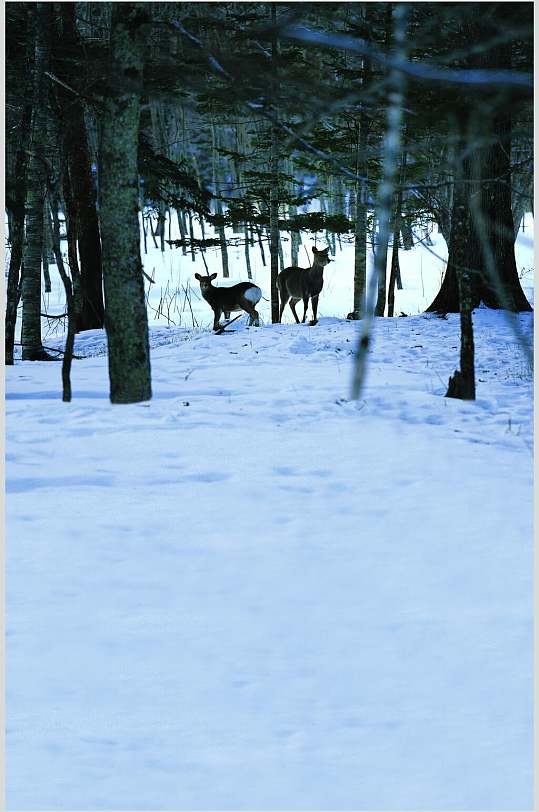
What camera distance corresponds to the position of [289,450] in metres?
5.44

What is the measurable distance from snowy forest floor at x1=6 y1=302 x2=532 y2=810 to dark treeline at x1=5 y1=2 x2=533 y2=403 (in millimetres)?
1297

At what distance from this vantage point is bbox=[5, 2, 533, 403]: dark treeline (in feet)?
8.64

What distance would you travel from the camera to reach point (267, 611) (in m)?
3.08

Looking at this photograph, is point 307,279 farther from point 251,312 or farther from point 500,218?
point 500,218

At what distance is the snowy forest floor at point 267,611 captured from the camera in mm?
2191

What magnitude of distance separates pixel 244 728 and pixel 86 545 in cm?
164

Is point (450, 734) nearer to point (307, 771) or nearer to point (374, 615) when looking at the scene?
point (307, 771)

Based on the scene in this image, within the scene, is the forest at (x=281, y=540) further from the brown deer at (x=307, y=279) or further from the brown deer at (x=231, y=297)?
the brown deer at (x=307, y=279)

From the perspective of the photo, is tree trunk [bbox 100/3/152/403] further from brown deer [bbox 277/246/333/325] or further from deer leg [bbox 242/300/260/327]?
brown deer [bbox 277/246/333/325]

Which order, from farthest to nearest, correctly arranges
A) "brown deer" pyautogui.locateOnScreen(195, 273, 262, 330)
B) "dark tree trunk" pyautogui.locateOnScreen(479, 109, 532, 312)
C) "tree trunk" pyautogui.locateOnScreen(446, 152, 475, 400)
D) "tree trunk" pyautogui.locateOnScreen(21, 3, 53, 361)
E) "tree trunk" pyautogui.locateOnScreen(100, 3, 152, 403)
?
"brown deer" pyautogui.locateOnScreen(195, 273, 262, 330), "dark tree trunk" pyautogui.locateOnScreen(479, 109, 532, 312), "tree trunk" pyautogui.locateOnScreen(21, 3, 53, 361), "tree trunk" pyautogui.locateOnScreen(446, 152, 475, 400), "tree trunk" pyautogui.locateOnScreen(100, 3, 152, 403)

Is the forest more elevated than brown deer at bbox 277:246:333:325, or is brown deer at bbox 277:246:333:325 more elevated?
brown deer at bbox 277:246:333:325

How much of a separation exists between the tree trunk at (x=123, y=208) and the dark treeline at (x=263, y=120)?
0.04ft

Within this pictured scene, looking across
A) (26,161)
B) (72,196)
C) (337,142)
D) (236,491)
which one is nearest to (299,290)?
(337,142)

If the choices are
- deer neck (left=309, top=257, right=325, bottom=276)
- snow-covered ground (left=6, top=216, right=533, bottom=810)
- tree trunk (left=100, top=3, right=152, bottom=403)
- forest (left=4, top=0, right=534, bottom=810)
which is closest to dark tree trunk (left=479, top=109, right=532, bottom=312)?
deer neck (left=309, top=257, right=325, bottom=276)
